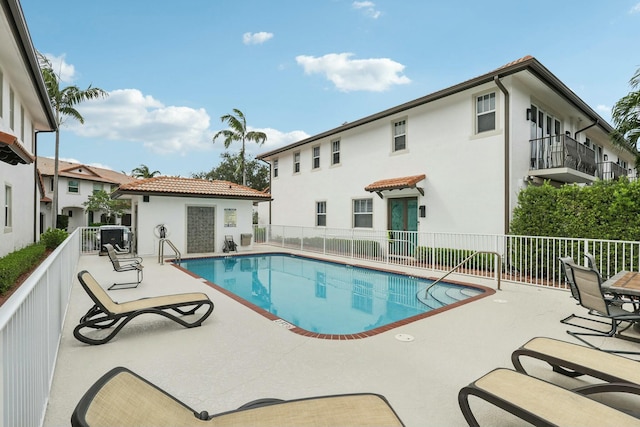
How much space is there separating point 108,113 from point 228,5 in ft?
110

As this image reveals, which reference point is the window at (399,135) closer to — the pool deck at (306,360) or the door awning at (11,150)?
the pool deck at (306,360)

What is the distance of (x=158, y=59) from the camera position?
48.4 feet

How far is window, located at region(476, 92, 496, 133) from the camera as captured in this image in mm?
11312

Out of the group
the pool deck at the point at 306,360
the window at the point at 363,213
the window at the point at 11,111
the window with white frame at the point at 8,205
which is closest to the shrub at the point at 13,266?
the window with white frame at the point at 8,205

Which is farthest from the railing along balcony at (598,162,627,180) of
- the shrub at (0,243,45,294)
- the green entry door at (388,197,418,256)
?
the shrub at (0,243,45,294)

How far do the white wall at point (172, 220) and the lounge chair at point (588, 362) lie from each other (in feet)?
47.0

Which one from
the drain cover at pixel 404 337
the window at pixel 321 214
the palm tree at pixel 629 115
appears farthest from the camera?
the window at pixel 321 214

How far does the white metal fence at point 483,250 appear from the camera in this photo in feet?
26.3

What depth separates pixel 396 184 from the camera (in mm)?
13148

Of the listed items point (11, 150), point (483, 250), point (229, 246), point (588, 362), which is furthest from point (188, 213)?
point (588, 362)

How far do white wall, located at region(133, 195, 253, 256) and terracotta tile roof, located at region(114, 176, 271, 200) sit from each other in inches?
16.9

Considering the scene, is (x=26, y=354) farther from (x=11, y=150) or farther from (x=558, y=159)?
(x=558, y=159)

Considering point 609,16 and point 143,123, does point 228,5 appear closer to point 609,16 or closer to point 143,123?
point 609,16

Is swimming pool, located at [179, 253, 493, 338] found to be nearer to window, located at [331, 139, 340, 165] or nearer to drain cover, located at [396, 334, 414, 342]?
drain cover, located at [396, 334, 414, 342]
